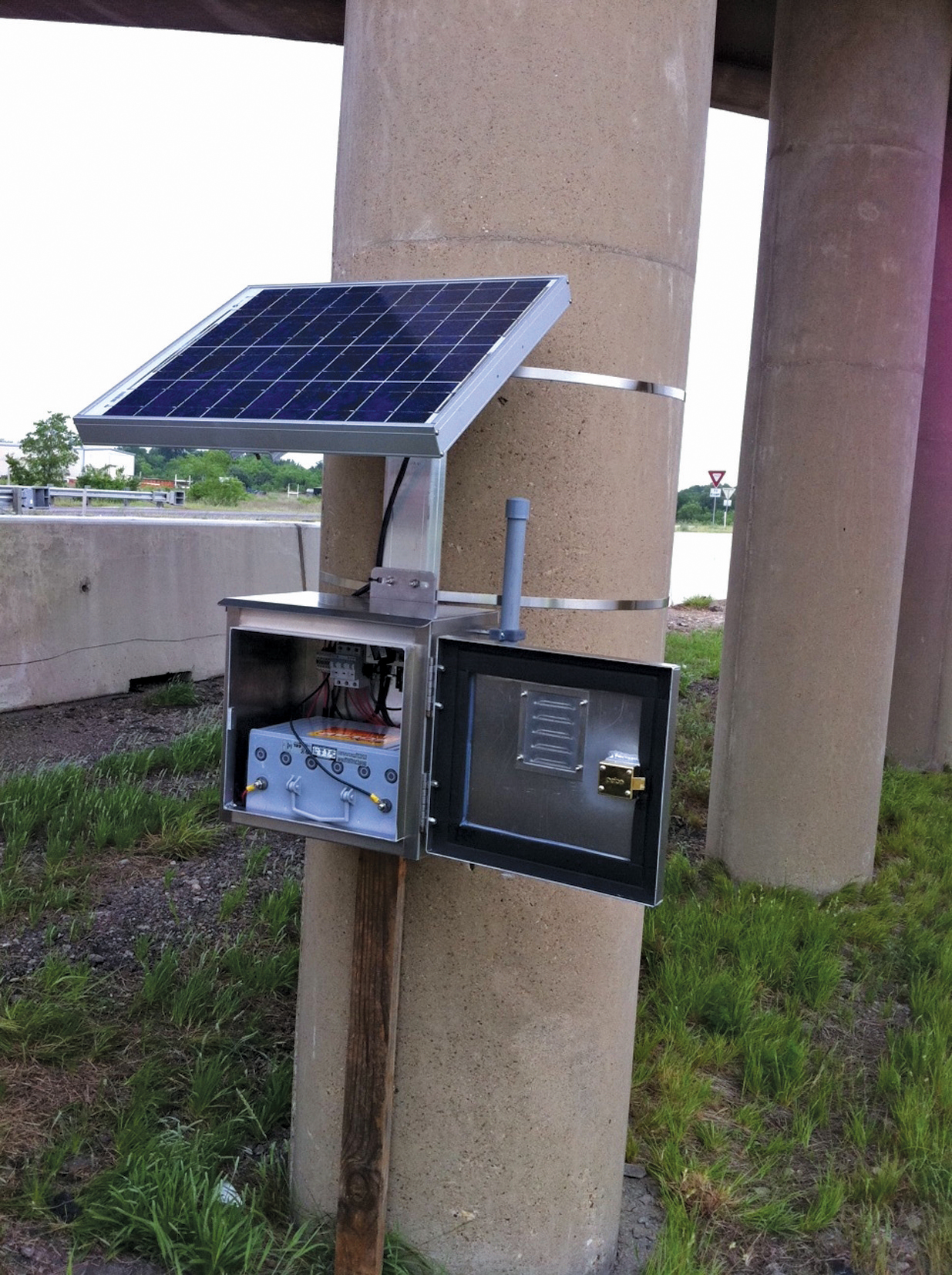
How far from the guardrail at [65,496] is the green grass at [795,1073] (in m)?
12.6

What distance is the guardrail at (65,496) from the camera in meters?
19.7

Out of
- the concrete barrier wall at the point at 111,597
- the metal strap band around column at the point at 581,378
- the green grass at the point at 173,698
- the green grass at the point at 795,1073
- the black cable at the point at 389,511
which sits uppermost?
the metal strap band around column at the point at 581,378

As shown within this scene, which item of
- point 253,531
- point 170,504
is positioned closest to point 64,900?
point 253,531

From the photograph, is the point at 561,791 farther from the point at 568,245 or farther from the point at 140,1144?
the point at 140,1144

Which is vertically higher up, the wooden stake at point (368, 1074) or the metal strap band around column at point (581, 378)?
the metal strap band around column at point (581, 378)

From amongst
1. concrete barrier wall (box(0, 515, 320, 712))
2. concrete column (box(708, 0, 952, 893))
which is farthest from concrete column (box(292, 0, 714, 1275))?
concrete barrier wall (box(0, 515, 320, 712))

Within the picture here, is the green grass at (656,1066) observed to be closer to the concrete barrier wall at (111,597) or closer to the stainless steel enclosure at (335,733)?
the stainless steel enclosure at (335,733)

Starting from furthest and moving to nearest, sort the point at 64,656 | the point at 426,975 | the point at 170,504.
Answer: the point at 170,504, the point at 64,656, the point at 426,975

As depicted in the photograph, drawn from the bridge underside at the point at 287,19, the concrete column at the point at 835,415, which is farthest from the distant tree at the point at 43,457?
the concrete column at the point at 835,415

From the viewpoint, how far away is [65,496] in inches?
1329

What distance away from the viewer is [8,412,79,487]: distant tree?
129ft

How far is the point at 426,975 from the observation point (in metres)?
2.76

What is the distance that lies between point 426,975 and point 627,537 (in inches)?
44.4

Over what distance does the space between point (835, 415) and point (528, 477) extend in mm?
3688
